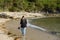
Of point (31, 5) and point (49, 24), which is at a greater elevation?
point (49, 24)

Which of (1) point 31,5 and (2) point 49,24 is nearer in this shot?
(2) point 49,24

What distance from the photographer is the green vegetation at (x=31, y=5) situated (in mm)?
66188

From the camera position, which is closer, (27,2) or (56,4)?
(27,2)

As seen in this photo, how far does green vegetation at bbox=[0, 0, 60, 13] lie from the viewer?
6619 centimetres

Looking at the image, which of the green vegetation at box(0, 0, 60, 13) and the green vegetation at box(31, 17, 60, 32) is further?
the green vegetation at box(0, 0, 60, 13)

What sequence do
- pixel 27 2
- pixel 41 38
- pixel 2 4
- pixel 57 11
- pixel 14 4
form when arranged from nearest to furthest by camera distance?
pixel 41 38 → pixel 2 4 → pixel 14 4 → pixel 27 2 → pixel 57 11

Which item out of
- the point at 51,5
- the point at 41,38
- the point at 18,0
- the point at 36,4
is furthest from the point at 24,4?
the point at 41,38

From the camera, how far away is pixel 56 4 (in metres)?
80.9

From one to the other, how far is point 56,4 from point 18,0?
56.9ft

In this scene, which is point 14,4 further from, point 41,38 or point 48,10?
point 41,38

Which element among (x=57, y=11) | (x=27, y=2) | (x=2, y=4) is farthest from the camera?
(x=57, y=11)

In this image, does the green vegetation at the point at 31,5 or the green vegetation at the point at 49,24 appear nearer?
the green vegetation at the point at 49,24

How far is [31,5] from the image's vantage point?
74.1 metres

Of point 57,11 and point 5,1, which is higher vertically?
point 5,1
